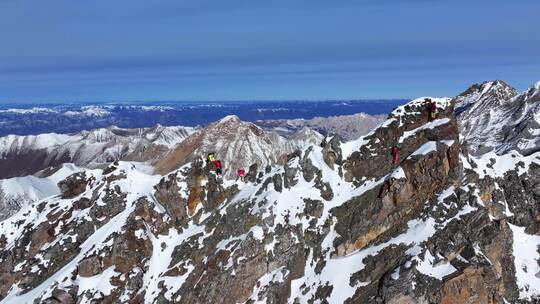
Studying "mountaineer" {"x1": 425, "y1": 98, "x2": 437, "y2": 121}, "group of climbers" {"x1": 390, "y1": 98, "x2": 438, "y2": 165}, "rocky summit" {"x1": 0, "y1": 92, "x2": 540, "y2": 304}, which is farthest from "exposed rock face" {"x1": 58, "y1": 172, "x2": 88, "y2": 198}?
"mountaineer" {"x1": 425, "y1": 98, "x2": 437, "y2": 121}

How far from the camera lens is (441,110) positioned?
4970 inches

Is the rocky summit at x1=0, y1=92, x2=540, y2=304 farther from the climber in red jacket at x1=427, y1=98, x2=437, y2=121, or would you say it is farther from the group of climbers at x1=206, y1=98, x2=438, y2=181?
the climber in red jacket at x1=427, y1=98, x2=437, y2=121

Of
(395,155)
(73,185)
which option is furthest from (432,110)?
(73,185)

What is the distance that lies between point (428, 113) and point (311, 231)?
38.7 meters

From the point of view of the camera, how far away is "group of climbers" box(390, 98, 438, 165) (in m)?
123

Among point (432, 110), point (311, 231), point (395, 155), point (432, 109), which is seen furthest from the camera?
point (432, 109)

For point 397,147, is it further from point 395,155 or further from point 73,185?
point 73,185

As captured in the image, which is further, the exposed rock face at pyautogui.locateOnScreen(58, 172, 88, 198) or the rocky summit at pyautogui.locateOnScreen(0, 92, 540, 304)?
the exposed rock face at pyautogui.locateOnScreen(58, 172, 88, 198)

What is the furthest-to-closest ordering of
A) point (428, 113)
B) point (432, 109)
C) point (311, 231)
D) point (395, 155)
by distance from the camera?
point (428, 113)
point (432, 109)
point (395, 155)
point (311, 231)

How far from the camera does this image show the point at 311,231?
114812 mm

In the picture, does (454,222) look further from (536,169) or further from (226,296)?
(226,296)

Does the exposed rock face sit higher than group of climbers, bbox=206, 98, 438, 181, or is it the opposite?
group of climbers, bbox=206, 98, 438, 181

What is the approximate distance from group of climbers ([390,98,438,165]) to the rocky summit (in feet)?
2.68

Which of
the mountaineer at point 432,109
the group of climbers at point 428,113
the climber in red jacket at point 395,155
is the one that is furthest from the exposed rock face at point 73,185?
the mountaineer at point 432,109
